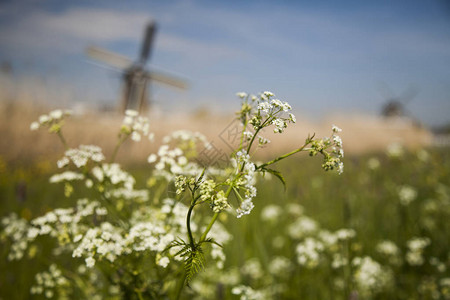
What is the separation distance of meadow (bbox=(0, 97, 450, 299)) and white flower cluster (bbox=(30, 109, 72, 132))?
757mm

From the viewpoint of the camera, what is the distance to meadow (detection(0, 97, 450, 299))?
3.64 m

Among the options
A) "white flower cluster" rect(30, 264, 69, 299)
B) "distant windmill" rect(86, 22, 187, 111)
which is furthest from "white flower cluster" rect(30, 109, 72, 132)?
"distant windmill" rect(86, 22, 187, 111)

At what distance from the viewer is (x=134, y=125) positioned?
259 centimetres

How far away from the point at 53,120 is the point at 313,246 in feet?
10.7

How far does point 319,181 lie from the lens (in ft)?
31.3

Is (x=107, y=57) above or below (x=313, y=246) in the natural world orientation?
above

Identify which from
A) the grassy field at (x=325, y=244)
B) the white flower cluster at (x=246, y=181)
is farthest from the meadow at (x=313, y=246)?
the white flower cluster at (x=246, y=181)

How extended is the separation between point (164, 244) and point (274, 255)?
4.22m

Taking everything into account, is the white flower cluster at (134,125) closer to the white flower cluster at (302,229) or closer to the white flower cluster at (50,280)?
the white flower cluster at (50,280)

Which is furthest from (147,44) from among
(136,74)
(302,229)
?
(302,229)

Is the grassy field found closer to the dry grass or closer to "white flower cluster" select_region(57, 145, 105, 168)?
"white flower cluster" select_region(57, 145, 105, 168)

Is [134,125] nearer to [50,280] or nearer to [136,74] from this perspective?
[50,280]

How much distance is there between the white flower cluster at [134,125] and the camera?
256cm

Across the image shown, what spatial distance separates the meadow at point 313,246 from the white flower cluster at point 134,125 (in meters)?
0.56
